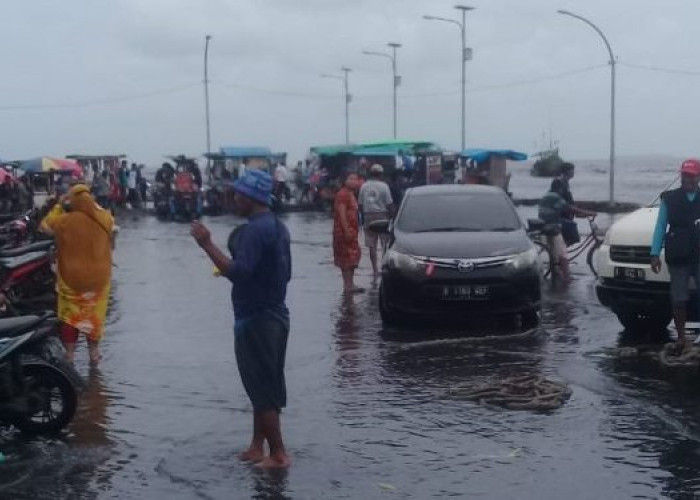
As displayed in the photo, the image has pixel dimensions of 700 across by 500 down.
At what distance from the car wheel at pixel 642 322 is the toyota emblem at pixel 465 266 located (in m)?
1.59

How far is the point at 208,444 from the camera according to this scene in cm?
760

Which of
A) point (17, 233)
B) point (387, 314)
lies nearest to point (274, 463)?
Answer: point (387, 314)

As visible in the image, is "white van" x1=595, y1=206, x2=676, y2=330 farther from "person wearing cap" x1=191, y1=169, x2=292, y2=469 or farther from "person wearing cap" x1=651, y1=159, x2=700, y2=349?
"person wearing cap" x1=191, y1=169, x2=292, y2=469

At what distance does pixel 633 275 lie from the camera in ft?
36.9

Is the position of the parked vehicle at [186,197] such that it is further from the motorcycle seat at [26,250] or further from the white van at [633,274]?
the white van at [633,274]

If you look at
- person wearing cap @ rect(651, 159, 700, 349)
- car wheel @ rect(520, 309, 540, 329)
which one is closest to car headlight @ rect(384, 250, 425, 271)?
car wheel @ rect(520, 309, 540, 329)

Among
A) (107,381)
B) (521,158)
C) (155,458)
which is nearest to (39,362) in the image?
(155,458)

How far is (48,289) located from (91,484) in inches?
332

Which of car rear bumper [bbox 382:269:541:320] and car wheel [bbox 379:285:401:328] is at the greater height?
car rear bumper [bbox 382:269:541:320]

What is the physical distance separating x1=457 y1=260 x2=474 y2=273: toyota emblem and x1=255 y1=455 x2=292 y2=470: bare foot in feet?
17.3

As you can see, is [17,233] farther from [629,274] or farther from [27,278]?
[629,274]

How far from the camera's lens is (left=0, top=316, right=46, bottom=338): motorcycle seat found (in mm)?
7547

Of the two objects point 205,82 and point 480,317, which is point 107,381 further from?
point 205,82

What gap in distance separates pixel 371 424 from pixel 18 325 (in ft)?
8.27
